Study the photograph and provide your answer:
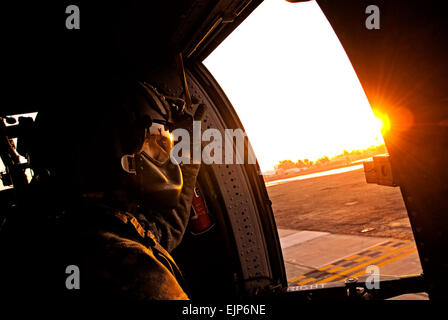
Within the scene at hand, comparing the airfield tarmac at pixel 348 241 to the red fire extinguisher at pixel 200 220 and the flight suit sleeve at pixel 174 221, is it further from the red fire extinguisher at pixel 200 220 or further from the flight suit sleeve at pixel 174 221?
the flight suit sleeve at pixel 174 221

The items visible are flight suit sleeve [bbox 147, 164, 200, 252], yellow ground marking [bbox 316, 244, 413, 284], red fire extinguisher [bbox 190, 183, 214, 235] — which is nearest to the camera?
flight suit sleeve [bbox 147, 164, 200, 252]

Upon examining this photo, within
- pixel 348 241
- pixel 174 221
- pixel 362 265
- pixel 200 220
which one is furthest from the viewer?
pixel 348 241

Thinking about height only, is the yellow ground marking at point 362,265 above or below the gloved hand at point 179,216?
below

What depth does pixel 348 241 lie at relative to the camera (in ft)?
27.6

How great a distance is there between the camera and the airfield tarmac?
246 inches

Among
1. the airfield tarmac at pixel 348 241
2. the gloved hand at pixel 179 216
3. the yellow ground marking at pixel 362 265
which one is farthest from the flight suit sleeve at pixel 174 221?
the yellow ground marking at pixel 362 265

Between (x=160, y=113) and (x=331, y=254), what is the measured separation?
7493mm

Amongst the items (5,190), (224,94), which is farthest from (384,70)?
(5,190)

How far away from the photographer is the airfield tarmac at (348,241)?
6.26 metres

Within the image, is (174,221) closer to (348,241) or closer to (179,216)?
(179,216)

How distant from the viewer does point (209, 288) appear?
2.66m

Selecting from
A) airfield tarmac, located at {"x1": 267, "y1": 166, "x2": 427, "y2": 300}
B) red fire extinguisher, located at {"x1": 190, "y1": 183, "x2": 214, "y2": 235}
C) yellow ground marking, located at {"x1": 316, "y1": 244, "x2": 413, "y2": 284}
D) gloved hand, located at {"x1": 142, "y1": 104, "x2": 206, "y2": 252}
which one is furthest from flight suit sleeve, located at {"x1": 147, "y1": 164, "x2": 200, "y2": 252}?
yellow ground marking, located at {"x1": 316, "y1": 244, "x2": 413, "y2": 284}

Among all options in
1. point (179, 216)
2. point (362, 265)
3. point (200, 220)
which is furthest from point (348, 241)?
point (179, 216)

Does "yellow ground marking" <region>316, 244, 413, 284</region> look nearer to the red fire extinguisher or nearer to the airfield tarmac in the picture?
the airfield tarmac
